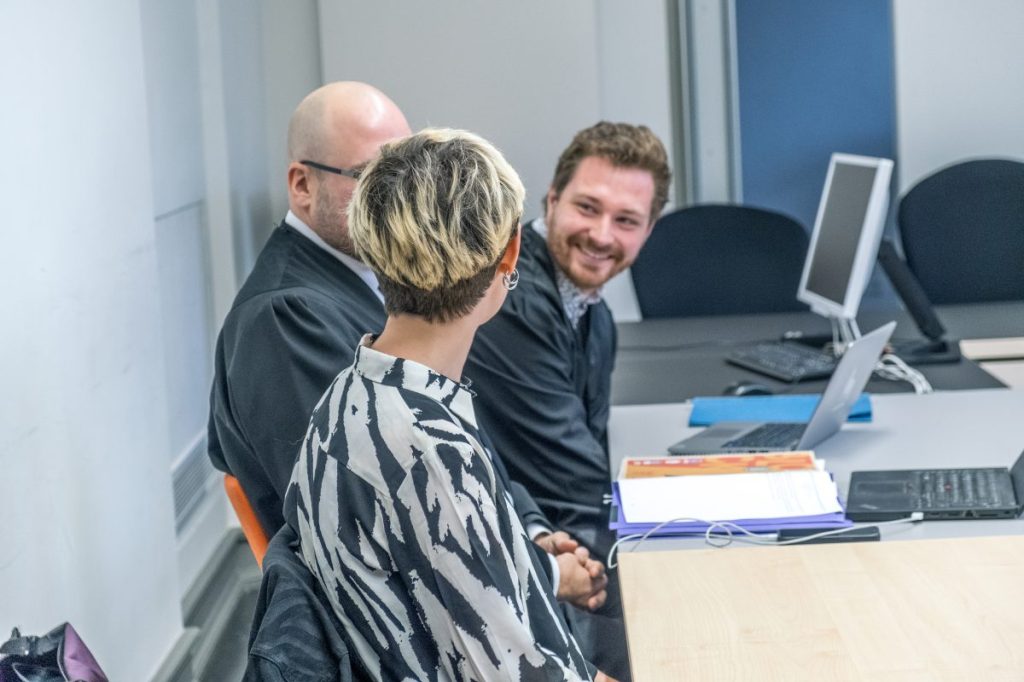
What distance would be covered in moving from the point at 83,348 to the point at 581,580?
1.08m

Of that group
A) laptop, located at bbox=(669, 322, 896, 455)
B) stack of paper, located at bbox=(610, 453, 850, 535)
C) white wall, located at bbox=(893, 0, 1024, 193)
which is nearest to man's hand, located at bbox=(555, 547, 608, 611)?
stack of paper, located at bbox=(610, 453, 850, 535)

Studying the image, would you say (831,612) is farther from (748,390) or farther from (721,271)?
(721,271)

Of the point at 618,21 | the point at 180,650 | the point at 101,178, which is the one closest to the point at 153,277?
the point at 101,178

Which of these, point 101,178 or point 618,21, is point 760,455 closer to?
point 101,178

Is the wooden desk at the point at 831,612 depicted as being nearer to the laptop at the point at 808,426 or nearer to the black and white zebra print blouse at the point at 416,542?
the black and white zebra print blouse at the point at 416,542

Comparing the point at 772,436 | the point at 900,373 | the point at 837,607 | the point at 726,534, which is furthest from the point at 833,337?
the point at 837,607

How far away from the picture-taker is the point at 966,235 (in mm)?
4293

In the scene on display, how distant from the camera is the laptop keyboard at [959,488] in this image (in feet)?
6.48

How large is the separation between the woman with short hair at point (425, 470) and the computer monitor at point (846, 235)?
1873mm

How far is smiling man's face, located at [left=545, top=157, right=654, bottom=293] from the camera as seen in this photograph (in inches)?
102

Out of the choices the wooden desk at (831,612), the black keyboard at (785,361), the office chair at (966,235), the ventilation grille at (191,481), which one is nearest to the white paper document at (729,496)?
the wooden desk at (831,612)

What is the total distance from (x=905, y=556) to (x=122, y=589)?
1649 millimetres

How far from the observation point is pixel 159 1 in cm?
349

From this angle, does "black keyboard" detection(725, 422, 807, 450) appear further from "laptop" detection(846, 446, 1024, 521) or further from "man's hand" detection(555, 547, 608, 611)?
"man's hand" detection(555, 547, 608, 611)
